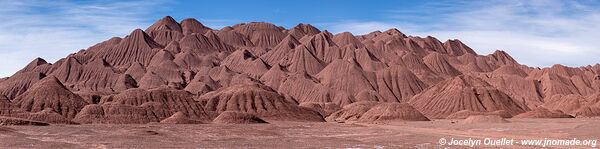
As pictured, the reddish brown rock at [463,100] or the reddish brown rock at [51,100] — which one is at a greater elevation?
the reddish brown rock at [51,100]

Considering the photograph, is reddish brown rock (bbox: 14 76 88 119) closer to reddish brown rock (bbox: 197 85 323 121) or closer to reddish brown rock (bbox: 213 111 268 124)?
reddish brown rock (bbox: 197 85 323 121)

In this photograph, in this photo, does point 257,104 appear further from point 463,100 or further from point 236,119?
point 463,100

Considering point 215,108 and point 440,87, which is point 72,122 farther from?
point 440,87

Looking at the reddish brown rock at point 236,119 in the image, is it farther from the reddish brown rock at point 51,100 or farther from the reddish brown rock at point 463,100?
the reddish brown rock at point 463,100

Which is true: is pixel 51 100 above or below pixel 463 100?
above

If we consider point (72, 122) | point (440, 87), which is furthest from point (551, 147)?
point (440, 87)

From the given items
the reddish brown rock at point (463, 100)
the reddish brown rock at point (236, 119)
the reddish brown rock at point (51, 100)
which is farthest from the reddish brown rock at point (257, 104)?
the reddish brown rock at point (463, 100)

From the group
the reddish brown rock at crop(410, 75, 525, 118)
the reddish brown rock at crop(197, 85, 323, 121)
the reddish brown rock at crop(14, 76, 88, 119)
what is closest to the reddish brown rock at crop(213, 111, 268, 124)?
the reddish brown rock at crop(197, 85, 323, 121)

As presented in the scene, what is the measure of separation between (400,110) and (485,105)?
28.2 meters

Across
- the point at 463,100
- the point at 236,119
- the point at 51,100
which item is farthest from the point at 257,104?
the point at 463,100

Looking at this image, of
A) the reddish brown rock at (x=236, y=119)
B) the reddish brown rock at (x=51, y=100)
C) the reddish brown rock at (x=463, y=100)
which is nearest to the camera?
the reddish brown rock at (x=236, y=119)

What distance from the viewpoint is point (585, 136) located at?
217 ft

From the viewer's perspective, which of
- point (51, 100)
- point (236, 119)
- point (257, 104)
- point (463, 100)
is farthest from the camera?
Result: point (463, 100)

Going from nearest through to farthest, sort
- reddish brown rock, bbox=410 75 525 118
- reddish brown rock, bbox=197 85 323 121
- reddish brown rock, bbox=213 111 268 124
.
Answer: reddish brown rock, bbox=213 111 268 124
reddish brown rock, bbox=197 85 323 121
reddish brown rock, bbox=410 75 525 118
